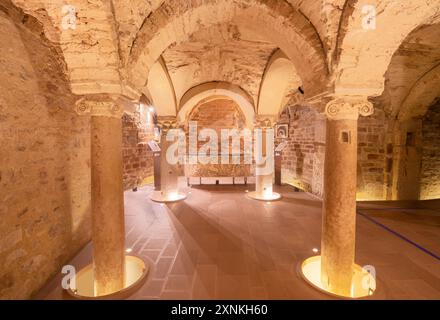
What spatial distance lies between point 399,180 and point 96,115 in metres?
7.78

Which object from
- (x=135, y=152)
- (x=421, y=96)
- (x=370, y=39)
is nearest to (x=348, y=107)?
(x=370, y=39)

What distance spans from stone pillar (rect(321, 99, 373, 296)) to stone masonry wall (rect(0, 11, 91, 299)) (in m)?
3.09

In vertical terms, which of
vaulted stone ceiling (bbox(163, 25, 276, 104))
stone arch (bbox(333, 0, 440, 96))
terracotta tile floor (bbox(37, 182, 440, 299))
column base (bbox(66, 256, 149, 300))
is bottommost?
column base (bbox(66, 256, 149, 300))

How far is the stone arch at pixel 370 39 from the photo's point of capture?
204 centimetres

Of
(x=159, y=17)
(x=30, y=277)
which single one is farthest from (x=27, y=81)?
(x=30, y=277)

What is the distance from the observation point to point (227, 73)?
576cm

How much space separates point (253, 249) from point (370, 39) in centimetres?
298

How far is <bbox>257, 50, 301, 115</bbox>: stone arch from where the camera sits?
15.1 ft

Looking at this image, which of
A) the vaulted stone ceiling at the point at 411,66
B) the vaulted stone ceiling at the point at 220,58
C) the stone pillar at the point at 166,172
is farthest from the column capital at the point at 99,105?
the vaulted stone ceiling at the point at 411,66

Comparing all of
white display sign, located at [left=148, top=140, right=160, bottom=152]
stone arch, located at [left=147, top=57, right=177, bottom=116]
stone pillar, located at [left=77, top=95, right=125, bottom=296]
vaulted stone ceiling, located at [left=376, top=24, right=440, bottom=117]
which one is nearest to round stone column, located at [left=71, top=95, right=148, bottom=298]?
stone pillar, located at [left=77, top=95, right=125, bottom=296]

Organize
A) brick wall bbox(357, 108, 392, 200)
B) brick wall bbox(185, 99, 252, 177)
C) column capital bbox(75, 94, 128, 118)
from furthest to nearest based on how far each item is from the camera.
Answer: brick wall bbox(185, 99, 252, 177), brick wall bbox(357, 108, 392, 200), column capital bbox(75, 94, 128, 118)

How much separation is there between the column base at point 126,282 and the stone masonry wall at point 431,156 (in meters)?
8.09

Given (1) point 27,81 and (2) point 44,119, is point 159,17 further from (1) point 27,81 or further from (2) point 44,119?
(2) point 44,119

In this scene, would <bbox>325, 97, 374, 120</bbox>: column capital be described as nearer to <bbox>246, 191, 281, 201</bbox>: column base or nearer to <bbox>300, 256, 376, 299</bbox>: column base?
<bbox>300, 256, 376, 299</bbox>: column base
